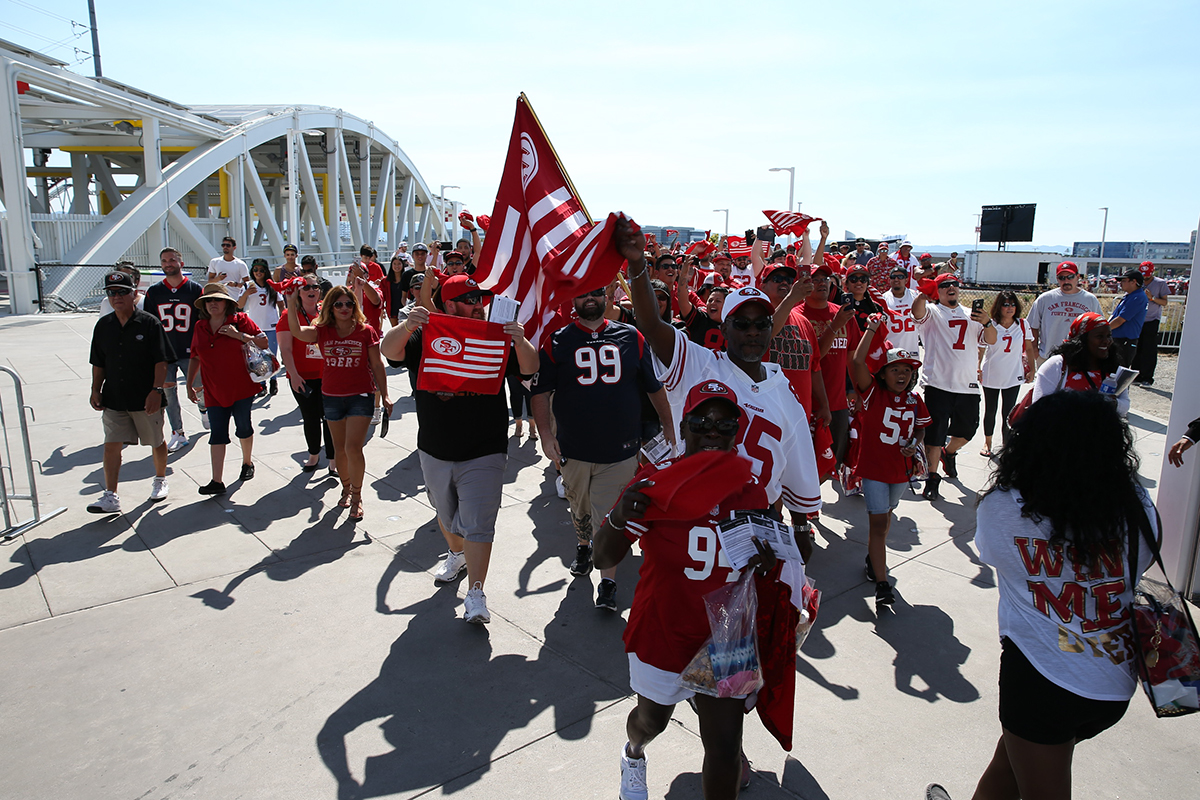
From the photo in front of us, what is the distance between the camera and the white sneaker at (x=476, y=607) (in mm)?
4281

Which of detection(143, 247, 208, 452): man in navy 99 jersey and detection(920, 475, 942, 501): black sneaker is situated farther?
detection(143, 247, 208, 452): man in navy 99 jersey

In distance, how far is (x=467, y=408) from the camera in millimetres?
4371

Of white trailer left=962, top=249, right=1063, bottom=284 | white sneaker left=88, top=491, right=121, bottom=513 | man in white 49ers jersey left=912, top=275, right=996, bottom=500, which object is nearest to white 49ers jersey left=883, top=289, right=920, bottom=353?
man in white 49ers jersey left=912, top=275, right=996, bottom=500

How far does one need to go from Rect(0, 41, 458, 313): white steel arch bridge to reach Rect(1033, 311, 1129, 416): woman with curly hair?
23.8 m

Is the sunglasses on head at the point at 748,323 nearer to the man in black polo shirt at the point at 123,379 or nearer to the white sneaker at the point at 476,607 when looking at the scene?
the white sneaker at the point at 476,607

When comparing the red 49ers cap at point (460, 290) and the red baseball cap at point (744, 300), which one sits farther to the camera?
the red 49ers cap at point (460, 290)

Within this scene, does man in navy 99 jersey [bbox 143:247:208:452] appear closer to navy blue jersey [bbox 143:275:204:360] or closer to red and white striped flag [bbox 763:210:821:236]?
navy blue jersey [bbox 143:275:204:360]

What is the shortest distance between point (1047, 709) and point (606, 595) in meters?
2.69

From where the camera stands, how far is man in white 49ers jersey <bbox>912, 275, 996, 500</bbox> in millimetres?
7051

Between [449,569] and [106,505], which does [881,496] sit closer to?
[449,569]

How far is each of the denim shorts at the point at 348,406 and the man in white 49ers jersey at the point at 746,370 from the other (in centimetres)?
347

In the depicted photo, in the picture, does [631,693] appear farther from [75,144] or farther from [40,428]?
[75,144]

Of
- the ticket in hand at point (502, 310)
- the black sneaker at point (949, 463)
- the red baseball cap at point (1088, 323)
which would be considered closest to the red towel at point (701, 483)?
the ticket in hand at point (502, 310)

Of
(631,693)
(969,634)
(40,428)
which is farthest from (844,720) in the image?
(40,428)
